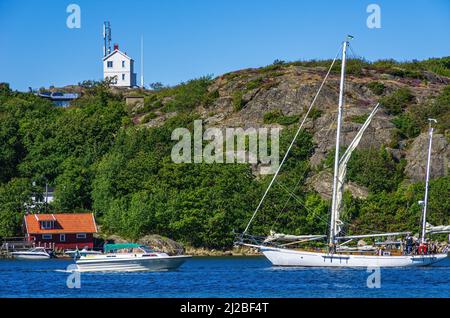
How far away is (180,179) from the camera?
351 ft

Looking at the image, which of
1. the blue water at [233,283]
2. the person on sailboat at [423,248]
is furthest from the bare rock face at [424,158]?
the blue water at [233,283]

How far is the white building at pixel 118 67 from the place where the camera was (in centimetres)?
17350

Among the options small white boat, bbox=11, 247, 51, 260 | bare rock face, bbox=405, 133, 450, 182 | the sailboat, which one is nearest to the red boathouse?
small white boat, bbox=11, 247, 51, 260

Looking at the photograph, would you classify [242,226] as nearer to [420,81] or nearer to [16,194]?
[16,194]

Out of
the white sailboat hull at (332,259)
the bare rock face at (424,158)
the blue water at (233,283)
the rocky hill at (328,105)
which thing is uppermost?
the rocky hill at (328,105)

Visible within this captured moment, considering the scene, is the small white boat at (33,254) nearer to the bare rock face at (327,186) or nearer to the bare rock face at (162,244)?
the bare rock face at (162,244)

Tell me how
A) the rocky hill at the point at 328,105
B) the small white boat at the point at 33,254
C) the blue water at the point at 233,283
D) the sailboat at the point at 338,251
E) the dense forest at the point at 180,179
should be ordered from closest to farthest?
the blue water at the point at 233,283, the sailboat at the point at 338,251, the small white boat at the point at 33,254, the dense forest at the point at 180,179, the rocky hill at the point at 328,105

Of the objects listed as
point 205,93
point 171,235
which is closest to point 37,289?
point 171,235

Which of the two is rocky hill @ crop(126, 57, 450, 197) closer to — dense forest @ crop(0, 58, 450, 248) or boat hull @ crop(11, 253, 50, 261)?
dense forest @ crop(0, 58, 450, 248)

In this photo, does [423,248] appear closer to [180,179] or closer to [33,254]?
[180,179]

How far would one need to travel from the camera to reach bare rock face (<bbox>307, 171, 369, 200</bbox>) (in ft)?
352

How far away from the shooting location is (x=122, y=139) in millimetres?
124812

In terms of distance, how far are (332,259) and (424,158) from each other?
4585cm

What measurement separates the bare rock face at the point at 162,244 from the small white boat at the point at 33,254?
9707mm
